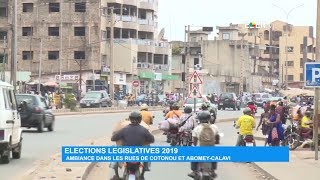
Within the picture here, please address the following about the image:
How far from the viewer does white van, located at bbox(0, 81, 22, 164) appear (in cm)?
1706

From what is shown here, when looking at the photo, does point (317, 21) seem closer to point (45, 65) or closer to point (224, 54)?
point (45, 65)

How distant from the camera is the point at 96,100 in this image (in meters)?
62.8

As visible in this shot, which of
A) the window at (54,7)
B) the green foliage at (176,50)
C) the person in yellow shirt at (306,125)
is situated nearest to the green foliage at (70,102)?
the window at (54,7)

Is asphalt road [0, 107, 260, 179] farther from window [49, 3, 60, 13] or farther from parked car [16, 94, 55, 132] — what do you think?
window [49, 3, 60, 13]

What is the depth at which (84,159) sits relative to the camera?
9.78 meters

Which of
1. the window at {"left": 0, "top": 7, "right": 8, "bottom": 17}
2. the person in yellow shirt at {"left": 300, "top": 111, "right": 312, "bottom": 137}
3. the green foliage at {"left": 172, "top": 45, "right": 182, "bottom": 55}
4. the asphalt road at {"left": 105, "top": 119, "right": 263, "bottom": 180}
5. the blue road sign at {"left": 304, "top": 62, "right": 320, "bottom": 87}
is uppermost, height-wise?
the window at {"left": 0, "top": 7, "right": 8, "bottom": 17}

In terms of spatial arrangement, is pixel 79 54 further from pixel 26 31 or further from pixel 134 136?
pixel 134 136

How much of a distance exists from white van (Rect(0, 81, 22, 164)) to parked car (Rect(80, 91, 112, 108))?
43.6m

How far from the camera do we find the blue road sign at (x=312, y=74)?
739 inches

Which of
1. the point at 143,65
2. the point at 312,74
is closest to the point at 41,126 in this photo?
the point at 312,74

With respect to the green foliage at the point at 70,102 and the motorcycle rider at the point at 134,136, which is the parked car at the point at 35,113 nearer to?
the motorcycle rider at the point at 134,136

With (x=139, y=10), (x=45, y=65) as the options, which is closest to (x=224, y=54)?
(x=139, y=10)

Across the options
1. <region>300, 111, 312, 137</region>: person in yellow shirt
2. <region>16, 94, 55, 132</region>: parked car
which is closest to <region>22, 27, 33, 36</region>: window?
<region>16, 94, 55, 132</region>: parked car

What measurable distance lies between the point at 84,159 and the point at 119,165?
1366 mm
